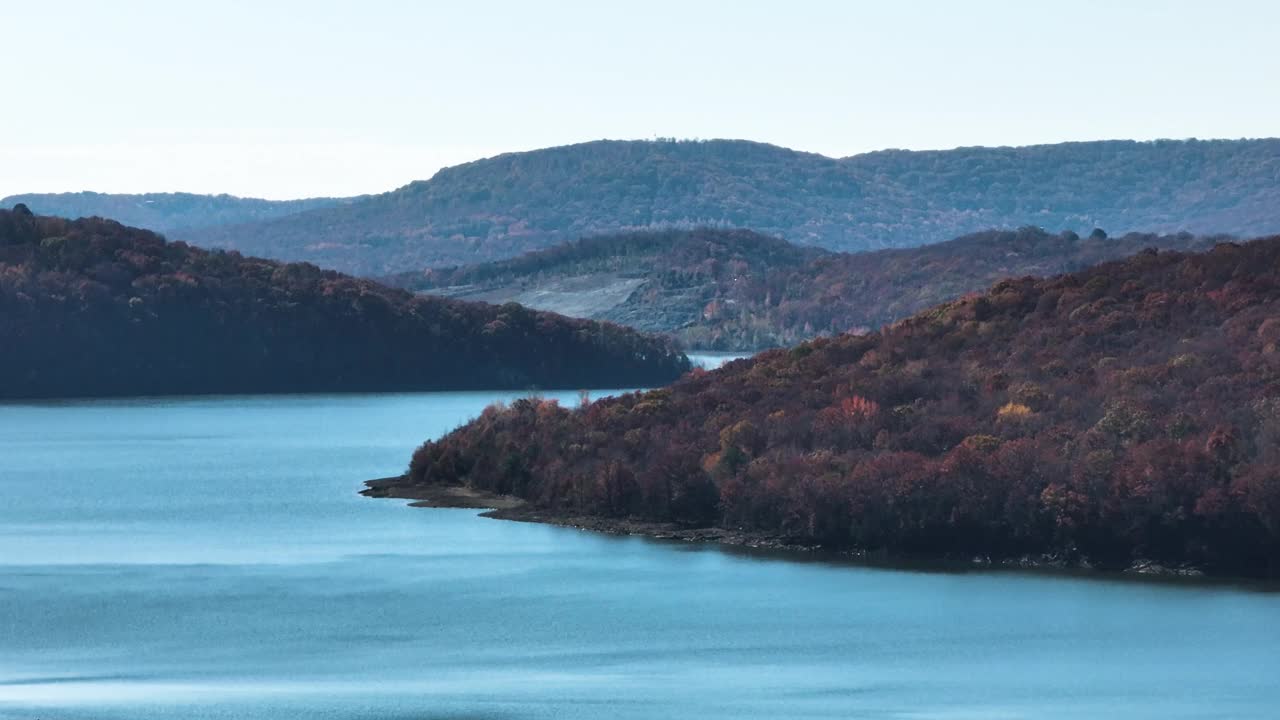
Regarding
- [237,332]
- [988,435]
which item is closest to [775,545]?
[988,435]

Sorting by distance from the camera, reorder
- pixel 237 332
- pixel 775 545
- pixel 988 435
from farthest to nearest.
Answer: pixel 237 332
pixel 988 435
pixel 775 545

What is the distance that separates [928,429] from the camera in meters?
65.9

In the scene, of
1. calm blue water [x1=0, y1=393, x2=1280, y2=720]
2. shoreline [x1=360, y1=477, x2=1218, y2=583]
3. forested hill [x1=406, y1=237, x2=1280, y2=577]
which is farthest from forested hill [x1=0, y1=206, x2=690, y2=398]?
calm blue water [x1=0, y1=393, x2=1280, y2=720]

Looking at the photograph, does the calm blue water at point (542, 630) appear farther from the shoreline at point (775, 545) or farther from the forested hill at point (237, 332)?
the forested hill at point (237, 332)

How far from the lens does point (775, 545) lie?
6038cm

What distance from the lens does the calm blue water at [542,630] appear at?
1497 inches

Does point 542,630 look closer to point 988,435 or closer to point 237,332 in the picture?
point 988,435

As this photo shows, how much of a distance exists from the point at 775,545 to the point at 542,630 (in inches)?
586

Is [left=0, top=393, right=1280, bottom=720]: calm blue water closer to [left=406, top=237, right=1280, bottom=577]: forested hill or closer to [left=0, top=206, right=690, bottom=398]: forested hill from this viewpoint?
[left=406, top=237, right=1280, bottom=577]: forested hill

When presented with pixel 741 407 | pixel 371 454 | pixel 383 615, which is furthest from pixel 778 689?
pixel 371 454

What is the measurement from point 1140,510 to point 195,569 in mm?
23933

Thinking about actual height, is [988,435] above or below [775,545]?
above

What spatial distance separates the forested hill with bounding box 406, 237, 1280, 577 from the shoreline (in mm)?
356

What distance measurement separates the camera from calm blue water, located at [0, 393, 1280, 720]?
125ft
